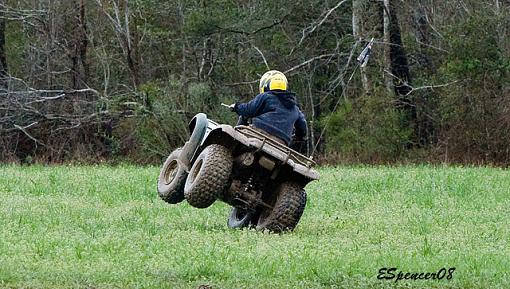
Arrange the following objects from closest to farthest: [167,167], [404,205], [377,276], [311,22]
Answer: [377,276]
[167,167]
[404,205]
[311,22]

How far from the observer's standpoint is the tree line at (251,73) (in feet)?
105

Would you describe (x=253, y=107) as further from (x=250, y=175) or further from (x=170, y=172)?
(x=170, y=172)

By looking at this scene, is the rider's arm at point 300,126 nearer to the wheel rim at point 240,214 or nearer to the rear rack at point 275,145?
the rear rack at point 275,145

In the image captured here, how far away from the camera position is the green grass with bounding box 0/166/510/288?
10.5m

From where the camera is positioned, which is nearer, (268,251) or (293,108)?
(268,251)

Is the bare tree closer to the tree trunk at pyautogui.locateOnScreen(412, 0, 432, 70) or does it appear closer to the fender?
the tree trunk at pyautogui.locateOnScreen(412, 0, 432, 70)

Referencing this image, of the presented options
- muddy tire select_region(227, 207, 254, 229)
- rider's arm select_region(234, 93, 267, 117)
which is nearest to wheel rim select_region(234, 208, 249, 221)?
muddy tire select_region(227, 207, 254, 229)

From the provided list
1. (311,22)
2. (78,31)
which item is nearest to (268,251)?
(311,22)

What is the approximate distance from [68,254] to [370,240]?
3.68 meters

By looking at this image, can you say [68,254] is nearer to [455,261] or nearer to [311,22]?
[455,261]

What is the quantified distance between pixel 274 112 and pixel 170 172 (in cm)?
179

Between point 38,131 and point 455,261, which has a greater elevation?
point 455,261

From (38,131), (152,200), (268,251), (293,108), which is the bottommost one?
(38,131)

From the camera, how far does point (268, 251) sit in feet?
39.4
